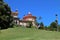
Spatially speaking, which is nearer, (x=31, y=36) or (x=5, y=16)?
(x=31, y=36)

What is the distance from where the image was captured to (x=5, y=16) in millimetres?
38688

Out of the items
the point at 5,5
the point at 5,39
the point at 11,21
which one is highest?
the point at 5,5

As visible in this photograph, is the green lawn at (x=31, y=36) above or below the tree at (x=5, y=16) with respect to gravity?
below

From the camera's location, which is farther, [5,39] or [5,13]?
[5,13]

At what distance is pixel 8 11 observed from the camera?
134 feet

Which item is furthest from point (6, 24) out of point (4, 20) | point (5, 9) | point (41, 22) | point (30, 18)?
point (30, 18)

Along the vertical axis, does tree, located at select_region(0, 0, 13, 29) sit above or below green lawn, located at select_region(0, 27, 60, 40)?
above

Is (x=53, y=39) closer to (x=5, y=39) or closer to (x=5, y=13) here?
(x=5, y=39)

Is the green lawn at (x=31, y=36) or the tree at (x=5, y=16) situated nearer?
the green lawn at (x=31, y=36)

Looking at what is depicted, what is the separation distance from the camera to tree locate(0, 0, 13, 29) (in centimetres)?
3794

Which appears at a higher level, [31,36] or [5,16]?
[5,16]

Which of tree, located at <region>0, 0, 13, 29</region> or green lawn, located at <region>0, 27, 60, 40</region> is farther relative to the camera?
tree, located at <region>0, 0, 13, 29</region>

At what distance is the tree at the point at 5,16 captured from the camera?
37.9 m

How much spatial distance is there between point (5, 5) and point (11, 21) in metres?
3.40
